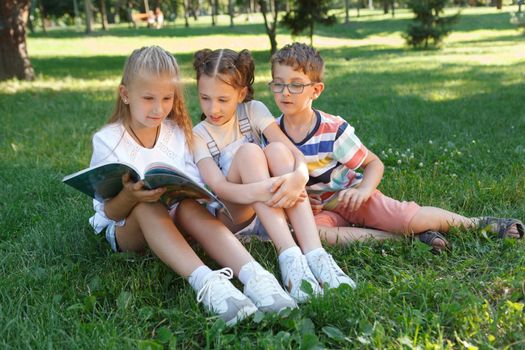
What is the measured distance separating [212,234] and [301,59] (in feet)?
3.15

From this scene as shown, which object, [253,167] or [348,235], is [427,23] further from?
[253,167]

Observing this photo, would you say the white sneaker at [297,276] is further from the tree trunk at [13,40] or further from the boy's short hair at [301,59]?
the tree trunk at [13,40]

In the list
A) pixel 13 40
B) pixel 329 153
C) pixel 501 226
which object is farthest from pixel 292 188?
pixel 13 40

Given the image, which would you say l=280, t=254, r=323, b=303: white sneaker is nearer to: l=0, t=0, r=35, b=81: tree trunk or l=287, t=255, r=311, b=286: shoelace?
l=287, t=255, r=311, b=286: shoelace

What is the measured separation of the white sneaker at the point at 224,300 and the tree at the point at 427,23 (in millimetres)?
19271

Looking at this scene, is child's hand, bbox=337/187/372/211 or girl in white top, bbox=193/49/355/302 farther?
child's hand, bbox=337/187/372/211

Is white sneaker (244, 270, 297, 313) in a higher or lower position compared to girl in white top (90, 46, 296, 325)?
lower

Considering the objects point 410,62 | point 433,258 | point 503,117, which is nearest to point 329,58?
point 410,62

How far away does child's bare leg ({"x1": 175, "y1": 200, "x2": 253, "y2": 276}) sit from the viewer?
2.48 metres

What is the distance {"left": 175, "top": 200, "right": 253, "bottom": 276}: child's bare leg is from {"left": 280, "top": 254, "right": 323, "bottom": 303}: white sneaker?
0.16m

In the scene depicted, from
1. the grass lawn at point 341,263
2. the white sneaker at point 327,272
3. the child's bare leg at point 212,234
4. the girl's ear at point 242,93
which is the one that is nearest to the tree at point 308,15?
the grass lawn at point 341,263

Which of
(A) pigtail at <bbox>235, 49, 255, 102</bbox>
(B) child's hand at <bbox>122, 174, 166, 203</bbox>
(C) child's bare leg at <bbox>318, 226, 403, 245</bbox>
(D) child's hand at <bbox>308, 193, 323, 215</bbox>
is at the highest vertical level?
(A) pigtail at <bbox>235, 49, 255, 102</bbox>

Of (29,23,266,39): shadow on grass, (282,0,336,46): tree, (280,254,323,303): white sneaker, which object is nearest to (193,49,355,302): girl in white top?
(280,254,323,303): white sneaker

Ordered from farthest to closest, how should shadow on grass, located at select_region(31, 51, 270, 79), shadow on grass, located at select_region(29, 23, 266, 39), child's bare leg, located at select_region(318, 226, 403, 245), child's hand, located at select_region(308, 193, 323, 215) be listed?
shadow on grass, located at select_region(29, 23, 266, 39)
shadow on grass, located at select_region(31, 51, 270, 79)
child's hand, located at select_region(308, 193, 323, 215)
child's bare leg, located at select_region(318, 226, 403, 245)
